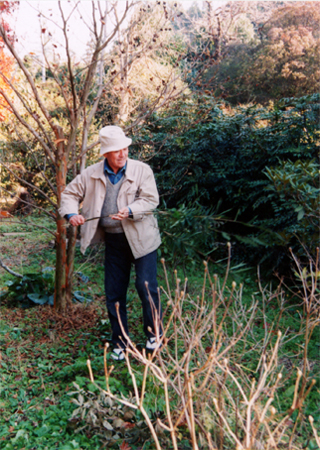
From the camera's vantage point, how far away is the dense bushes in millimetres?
4711

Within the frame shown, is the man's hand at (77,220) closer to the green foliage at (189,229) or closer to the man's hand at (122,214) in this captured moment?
the man's hand at (122,214)

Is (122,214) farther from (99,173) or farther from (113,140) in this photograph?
(113,140)

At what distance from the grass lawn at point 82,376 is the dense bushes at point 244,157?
39.1 inches

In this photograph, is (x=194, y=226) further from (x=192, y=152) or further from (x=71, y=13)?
(x=192, y=152)

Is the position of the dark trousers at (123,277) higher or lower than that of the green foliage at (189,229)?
lower

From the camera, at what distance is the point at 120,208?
3145mm

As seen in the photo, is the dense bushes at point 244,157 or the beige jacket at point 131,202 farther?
the dense bushes at point 244,157

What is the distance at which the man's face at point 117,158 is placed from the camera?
3.07 m

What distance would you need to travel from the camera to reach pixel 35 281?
4.42 meters

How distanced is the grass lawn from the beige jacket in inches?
26.0

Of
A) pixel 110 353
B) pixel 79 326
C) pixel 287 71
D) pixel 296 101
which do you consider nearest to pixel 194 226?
pixel 110 353

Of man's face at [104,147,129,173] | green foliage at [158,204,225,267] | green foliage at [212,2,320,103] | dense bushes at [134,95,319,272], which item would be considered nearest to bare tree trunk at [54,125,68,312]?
man's face at [104,147,129,173]

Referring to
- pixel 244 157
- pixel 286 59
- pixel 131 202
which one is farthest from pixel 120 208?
pixel 286 59

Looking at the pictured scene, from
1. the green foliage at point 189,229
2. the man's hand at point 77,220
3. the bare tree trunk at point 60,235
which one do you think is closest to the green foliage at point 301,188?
the green foliage at point 189,229
